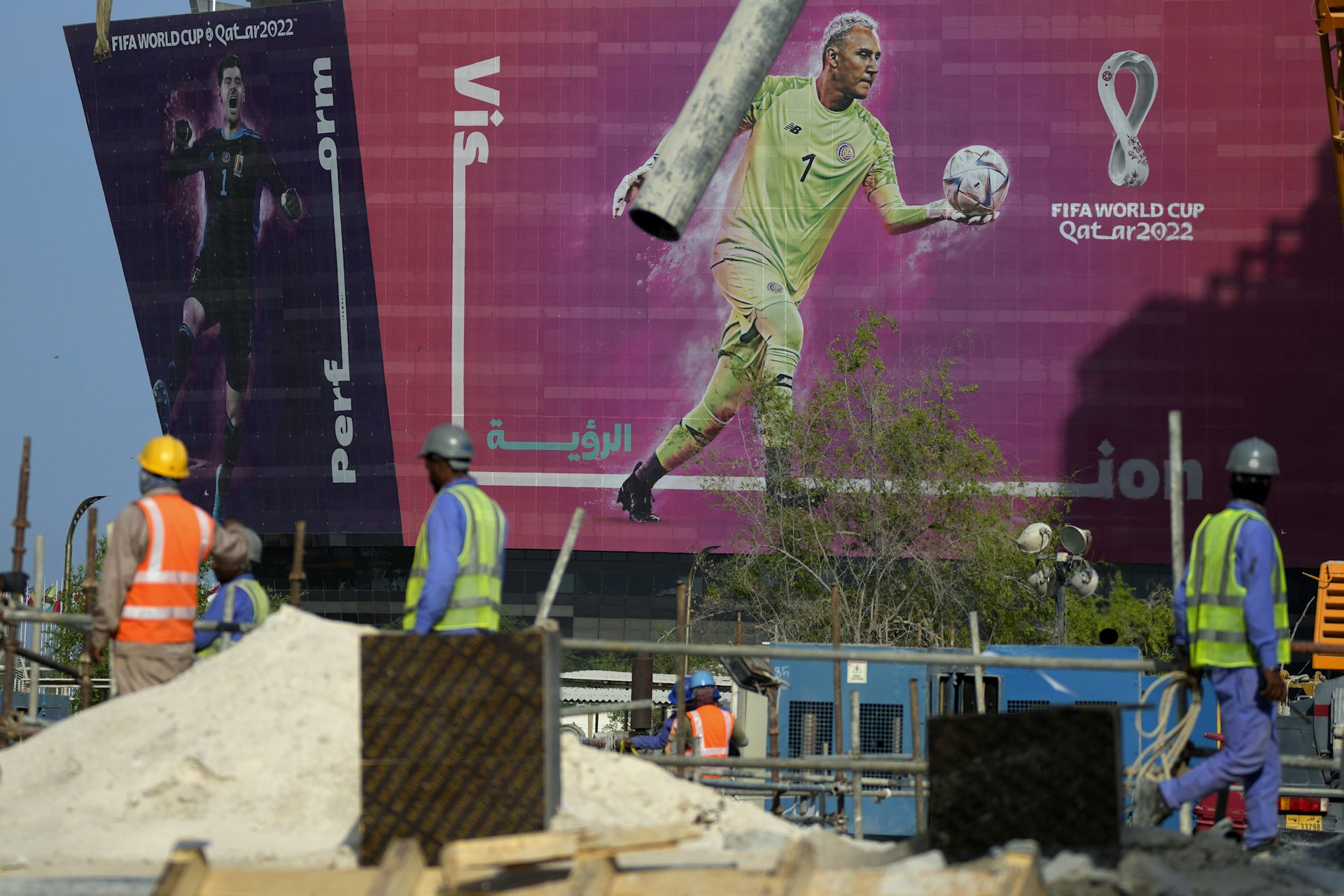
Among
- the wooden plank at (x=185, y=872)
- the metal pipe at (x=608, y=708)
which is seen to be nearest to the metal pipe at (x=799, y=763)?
the metal pipe at (x=608, y=708)

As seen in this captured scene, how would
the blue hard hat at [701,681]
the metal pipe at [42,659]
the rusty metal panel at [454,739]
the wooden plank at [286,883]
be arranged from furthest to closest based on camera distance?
1. the blue hard hat at [701,681]
2. the metal pipe at [42,659]
3. the rusty metal panel at [454,739]
4. the wooden plank at [286,883]

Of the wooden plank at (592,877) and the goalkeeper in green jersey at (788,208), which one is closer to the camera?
the wooden plank at (592,877)

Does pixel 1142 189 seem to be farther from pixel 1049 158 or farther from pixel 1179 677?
pixel 1179 677

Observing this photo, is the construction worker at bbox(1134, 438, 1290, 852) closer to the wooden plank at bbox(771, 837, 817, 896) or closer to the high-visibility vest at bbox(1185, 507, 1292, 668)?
the high-visibility vest at bbox(1185, 507, 1292, 668)

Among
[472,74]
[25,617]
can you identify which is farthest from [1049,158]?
[25,617]

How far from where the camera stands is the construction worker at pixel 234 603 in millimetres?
10617

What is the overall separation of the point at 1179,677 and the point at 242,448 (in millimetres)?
64731

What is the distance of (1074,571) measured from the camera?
24688 mm

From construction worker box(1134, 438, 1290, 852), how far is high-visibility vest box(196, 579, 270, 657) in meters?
5.53

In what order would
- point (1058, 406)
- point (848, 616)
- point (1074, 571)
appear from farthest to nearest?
point (1058, 406), point (848, 616), point (1074, 571)

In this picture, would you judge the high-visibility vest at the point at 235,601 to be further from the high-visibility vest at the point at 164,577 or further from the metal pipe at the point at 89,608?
the high-visibility vest at the point at 164,577

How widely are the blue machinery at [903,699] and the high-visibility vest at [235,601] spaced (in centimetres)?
730

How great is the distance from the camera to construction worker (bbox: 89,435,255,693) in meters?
8.97

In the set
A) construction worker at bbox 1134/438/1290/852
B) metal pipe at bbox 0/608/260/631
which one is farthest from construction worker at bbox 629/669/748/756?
construction worker at bbox 1134/438/1290/852
